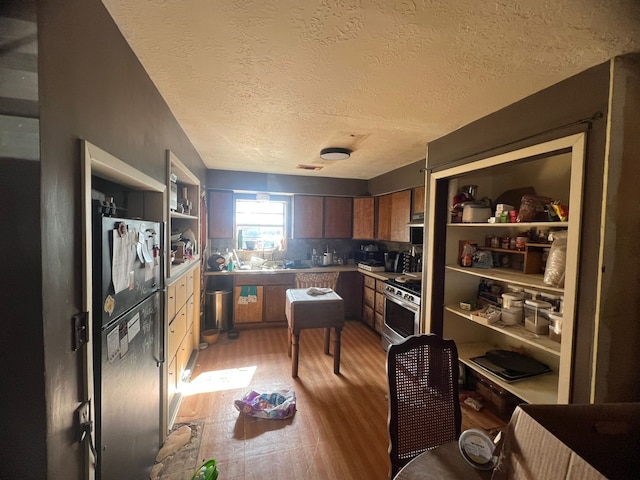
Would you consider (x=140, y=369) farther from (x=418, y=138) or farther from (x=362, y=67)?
(x=418, y=138)

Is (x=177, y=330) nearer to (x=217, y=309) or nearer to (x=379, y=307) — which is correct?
(x=217, y=309)

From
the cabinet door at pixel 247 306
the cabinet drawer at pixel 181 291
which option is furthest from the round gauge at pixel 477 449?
the cabinet door at pixel 247 306

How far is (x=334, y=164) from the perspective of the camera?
3.50 meters

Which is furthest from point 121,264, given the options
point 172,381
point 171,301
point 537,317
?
point 537,317

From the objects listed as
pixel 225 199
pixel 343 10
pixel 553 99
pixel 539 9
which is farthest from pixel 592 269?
pixel 225 199

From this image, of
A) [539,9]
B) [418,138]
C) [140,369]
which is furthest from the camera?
[418,138]

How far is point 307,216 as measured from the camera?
4422 millimetres

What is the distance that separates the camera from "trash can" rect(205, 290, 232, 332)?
145 inches

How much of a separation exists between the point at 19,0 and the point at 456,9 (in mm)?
1334

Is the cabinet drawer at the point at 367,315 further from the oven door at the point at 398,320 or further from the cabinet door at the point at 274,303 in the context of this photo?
the cabinet door at the point at 274,303

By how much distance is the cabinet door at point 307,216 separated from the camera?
438 centimetres

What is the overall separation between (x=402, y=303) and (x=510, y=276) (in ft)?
3.86

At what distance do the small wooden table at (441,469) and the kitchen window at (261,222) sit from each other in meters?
3.91

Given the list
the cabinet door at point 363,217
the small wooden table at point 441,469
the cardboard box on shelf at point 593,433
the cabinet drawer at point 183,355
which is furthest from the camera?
the cabinet door at point 363,217
